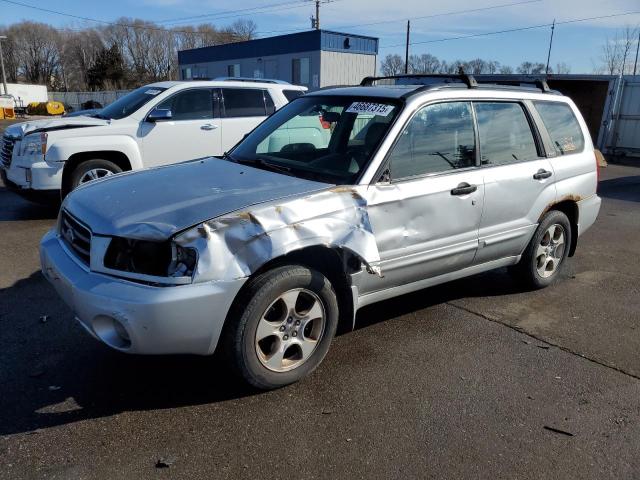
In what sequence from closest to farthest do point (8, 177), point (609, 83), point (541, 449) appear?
point (541, 449) → point (8, 177) → point (609, 83)

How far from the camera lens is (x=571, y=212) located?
16.9 feet

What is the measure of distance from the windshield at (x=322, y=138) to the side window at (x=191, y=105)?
3.73 metres

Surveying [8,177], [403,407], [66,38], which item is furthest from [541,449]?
[66,38]

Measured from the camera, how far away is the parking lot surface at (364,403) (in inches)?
104

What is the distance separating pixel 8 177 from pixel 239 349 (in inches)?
235

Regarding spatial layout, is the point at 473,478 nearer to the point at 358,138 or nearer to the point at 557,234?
the point at 358,138

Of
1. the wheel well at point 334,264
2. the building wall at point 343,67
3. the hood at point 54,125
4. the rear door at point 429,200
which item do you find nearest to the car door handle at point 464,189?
the rear door at point 429,200

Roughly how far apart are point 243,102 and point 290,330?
19.6 feet

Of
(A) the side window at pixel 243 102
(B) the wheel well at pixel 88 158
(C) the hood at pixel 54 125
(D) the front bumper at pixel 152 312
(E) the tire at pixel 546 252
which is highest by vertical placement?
(A) the side window at pixel 243 102

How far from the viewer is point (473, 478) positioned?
101 inches

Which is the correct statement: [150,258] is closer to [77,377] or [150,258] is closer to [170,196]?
[170,196]

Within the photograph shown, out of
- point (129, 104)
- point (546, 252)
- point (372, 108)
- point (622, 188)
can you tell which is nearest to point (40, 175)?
point (129, 104)

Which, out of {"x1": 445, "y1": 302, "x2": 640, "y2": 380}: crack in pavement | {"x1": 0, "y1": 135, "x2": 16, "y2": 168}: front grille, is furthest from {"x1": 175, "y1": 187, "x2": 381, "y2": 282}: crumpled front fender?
{"x1": 0, "y1": 135, "x2": 16, "y2": 168}: front grille

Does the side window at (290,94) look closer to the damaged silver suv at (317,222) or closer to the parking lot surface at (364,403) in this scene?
the damaged silver suv at (317,222)
